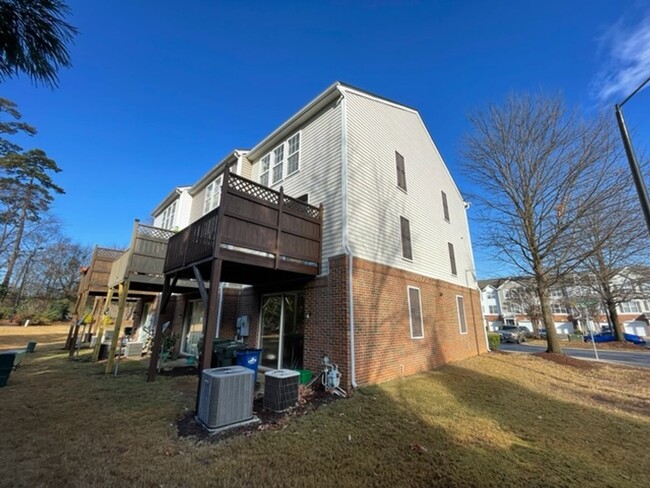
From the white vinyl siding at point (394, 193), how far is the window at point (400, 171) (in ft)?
1.03

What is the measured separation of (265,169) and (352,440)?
10.4 m

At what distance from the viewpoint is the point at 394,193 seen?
1030 cm

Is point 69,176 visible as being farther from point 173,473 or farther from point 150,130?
point 173,473

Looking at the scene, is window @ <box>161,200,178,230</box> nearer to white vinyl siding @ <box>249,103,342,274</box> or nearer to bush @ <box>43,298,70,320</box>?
white vinyl siding @ <box>249,103,342,274</box>

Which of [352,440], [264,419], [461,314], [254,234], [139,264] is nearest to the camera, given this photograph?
[352,440]

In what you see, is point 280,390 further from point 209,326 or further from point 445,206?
point 445,206

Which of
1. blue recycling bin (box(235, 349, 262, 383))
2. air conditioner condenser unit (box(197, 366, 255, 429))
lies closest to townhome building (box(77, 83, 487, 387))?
air conditioner condenser unit (box(197, 366, 255, 429))

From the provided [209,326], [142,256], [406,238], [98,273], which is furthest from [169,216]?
[406,238]

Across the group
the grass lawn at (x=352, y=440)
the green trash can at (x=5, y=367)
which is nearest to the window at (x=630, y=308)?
the grass lawn at (x=352, y=440)

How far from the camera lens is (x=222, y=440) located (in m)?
4.35

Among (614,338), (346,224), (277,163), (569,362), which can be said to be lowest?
(569,362)

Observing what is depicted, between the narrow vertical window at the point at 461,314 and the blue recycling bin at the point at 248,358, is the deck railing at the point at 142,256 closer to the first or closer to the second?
the blue recycling bin at the point at 248,358

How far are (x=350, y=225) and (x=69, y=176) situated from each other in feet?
112

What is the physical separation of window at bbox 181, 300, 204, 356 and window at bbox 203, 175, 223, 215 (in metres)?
4.92
